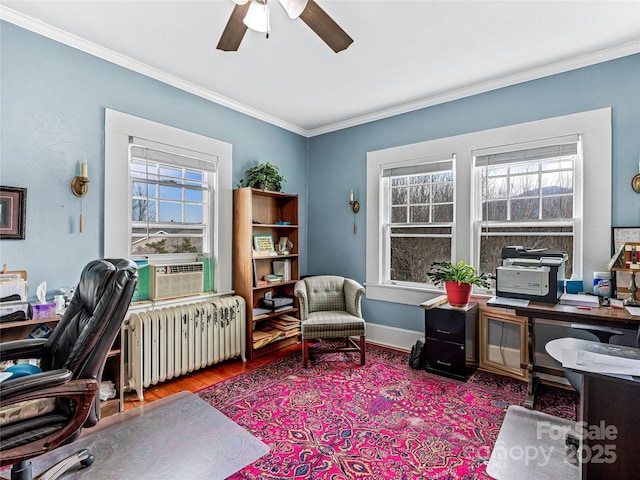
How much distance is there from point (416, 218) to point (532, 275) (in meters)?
1.43

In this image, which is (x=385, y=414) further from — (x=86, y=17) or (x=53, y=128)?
(x=86, y=17)

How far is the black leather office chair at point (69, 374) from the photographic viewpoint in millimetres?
1310

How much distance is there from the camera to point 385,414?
2.34 metres

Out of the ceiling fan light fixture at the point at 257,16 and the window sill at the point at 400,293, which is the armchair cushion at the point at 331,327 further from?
the ceiling fan light fixture at the point at 257,16

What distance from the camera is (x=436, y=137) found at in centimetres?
350

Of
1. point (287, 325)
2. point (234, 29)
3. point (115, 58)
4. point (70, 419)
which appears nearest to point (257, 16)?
point (234, 29)

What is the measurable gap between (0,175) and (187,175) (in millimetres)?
1390

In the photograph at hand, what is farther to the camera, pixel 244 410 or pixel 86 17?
pixel 244 410

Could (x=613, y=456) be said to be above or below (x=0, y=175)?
below

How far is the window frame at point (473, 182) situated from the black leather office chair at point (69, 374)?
2820mm

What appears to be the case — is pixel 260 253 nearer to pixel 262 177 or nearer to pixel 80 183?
pixel 262 177

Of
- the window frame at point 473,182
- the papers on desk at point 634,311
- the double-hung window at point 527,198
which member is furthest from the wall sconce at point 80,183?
the papers on desk at point 634,311

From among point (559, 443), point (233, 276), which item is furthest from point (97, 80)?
point (559, 443)

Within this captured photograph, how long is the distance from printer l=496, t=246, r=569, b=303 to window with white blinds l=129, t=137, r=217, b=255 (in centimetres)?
283
